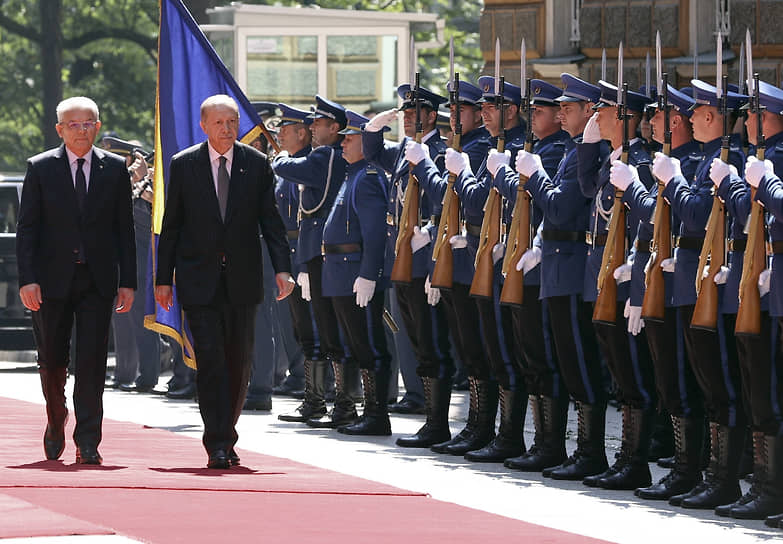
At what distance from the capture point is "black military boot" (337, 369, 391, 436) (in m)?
13.2

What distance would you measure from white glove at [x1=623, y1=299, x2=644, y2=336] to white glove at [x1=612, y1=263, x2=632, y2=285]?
5.2 inches

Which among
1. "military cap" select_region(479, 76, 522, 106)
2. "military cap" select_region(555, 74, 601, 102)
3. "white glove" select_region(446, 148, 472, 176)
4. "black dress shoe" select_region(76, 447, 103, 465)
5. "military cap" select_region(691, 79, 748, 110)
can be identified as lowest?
"black dress shoe" select_region(76, 447, 103, 465)

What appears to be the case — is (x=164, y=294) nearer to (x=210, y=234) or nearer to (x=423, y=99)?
(x=210, y=234)

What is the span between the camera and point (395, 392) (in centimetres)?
1511

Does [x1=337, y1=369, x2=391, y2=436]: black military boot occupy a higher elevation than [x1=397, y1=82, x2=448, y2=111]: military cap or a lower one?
lower

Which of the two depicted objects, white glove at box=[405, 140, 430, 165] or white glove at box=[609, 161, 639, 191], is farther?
white glove at box=[405, 140, 430, 165]

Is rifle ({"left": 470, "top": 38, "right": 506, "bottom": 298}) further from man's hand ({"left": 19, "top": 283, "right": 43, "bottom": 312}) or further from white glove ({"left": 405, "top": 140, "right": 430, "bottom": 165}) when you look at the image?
man's hand ({"left": 19, "top": 283, "right": 43, "bottom": 312})

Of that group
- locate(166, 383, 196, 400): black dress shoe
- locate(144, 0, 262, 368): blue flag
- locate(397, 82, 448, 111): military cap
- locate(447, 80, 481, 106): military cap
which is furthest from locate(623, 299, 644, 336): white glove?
locate(166, 383, 196, 400): black dress shoe

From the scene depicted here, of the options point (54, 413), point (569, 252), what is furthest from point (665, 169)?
point (54, 413)

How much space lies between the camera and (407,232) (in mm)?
12570

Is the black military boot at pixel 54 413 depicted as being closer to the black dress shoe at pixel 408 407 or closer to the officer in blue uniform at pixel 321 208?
the officer in blue uniform at pixel 321 208

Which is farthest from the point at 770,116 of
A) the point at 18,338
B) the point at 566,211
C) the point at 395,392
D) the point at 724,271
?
the point at 18,338

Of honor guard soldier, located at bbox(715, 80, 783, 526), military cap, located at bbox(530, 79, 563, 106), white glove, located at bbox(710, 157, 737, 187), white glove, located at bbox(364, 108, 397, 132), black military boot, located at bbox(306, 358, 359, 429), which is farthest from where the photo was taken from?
black military boot, located at bbox(306, 358, 359, 429)

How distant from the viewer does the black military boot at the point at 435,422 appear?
12.5 m
